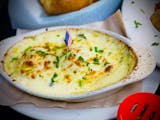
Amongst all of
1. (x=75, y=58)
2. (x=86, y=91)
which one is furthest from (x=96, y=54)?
(x=86, y=91)

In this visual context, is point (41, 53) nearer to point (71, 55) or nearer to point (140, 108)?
point (71, 55)

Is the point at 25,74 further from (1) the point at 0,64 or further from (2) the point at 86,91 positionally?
(2) the point at 86,91

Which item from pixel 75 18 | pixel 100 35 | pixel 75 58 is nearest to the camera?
pixel 75 58

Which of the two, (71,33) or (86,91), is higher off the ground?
(71,33)

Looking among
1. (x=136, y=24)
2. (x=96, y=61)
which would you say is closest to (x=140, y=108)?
(x=96, y=61)

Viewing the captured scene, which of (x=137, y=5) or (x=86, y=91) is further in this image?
(x=137, y=5)

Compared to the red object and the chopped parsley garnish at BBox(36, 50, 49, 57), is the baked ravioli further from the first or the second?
the red object

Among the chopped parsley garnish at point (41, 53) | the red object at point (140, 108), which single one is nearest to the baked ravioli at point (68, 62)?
the chopped parsley garnish at point (41, 53)
